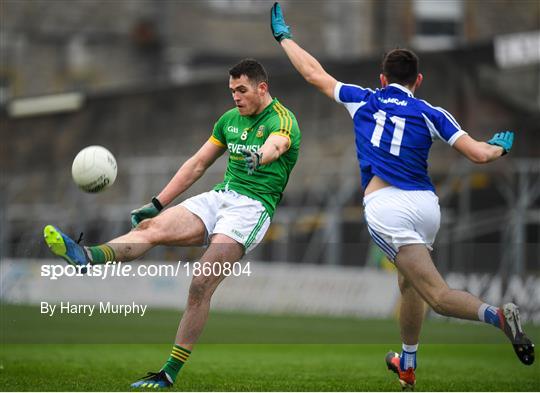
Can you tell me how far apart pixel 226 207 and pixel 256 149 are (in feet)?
1.78

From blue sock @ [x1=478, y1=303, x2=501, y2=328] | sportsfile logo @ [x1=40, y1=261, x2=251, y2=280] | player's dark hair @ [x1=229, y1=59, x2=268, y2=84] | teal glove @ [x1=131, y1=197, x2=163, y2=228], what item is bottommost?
sportsfile logo @ [x1=40, y1=261, x2=251, y2=280]

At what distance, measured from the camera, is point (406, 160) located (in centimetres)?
930

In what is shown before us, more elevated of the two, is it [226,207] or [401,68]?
[401,68]

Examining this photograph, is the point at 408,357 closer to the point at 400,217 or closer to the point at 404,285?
the point at 404,285

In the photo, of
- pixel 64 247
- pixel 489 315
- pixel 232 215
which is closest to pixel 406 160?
pixel 489 315

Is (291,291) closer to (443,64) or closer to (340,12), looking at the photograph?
(443,64)

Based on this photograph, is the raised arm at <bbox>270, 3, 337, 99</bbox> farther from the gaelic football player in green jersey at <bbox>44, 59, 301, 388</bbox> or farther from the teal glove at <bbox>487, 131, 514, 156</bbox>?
the teal glove at <bbox>487, 131, 514, 156</bbox>

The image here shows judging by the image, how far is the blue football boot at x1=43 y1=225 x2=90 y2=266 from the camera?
8.97m

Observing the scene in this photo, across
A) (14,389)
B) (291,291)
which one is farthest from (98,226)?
(14,389)

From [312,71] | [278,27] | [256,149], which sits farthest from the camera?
[278,27]

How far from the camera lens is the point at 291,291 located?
74.0 ft

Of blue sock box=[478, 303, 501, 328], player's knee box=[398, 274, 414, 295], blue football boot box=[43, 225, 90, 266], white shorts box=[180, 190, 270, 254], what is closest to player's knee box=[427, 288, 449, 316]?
blue sock box=[478, 303, 501, 328]

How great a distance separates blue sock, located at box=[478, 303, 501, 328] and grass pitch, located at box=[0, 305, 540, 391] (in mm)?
1320

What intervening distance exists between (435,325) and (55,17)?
1800cm
